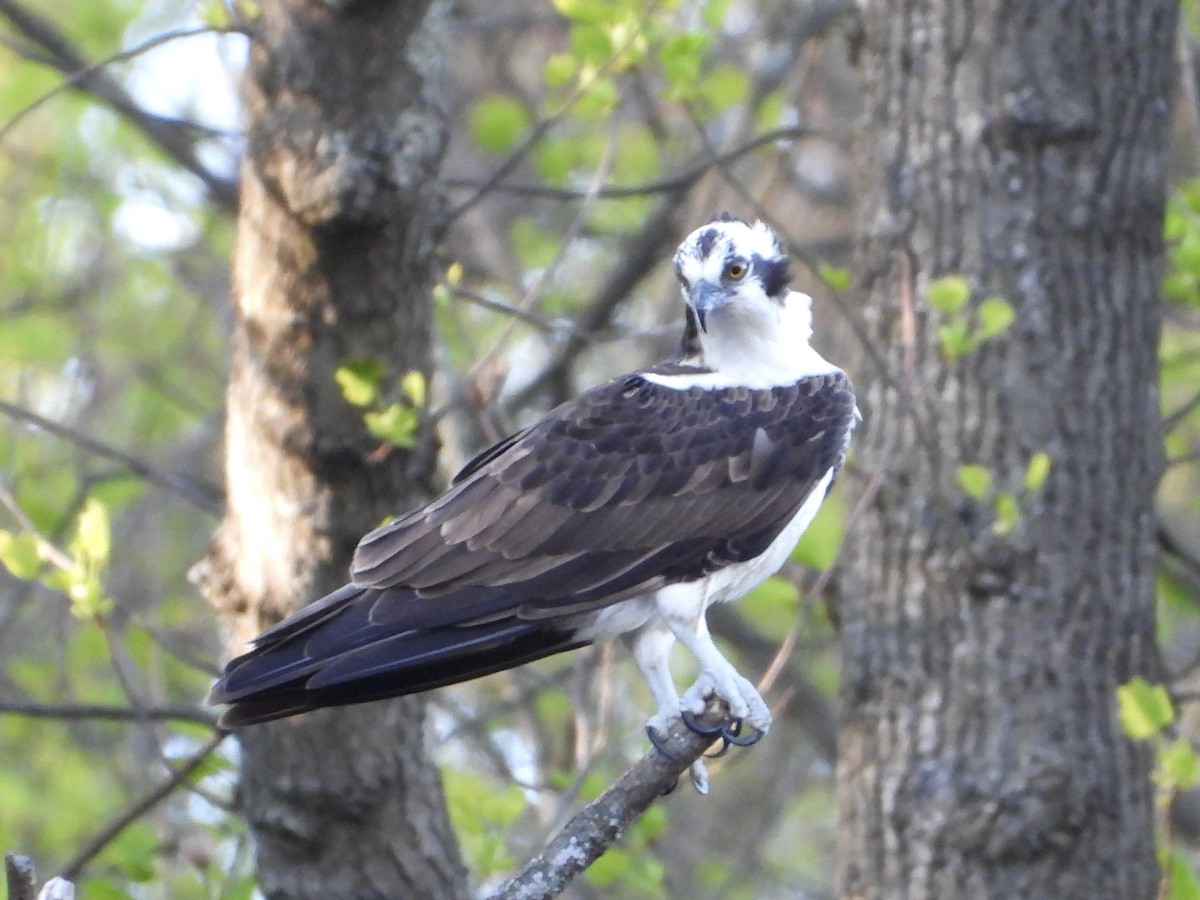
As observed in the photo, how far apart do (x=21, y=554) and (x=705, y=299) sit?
6.12ft

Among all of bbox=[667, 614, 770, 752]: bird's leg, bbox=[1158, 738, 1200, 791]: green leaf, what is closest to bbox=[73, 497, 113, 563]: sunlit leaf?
bbox=[667, 614, 770, 752]: bird's leg

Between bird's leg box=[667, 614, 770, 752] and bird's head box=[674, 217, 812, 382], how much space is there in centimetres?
84

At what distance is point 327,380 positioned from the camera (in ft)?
14.6

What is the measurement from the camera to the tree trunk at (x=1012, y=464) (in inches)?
203

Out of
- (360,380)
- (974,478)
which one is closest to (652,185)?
(974,478)

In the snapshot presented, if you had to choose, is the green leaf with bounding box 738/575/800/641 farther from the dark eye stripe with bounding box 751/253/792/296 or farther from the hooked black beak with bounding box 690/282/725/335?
the hooked black beak with bounding box 690/282/725/335

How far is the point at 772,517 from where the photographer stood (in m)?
4.12

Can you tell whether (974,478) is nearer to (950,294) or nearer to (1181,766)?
(950,294)

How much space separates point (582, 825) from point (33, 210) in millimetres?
8147

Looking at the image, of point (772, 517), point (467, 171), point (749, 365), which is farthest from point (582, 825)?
point (467, 171)

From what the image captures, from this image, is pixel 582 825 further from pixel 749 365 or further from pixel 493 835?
pixel 493 835

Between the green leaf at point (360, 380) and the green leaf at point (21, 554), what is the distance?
880 millimetres

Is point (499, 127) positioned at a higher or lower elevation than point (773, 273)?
higher

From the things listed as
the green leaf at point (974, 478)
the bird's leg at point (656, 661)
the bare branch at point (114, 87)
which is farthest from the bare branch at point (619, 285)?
the bird's leg at point (656, 661)
